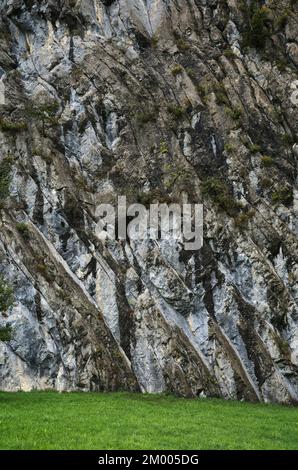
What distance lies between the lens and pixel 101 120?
4466 cm

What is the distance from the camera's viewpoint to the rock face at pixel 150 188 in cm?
3111

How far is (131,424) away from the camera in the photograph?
17.5m

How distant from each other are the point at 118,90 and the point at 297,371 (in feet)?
96.3

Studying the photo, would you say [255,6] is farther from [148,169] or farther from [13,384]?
[13,384]

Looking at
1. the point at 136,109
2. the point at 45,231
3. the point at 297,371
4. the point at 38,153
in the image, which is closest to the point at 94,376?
the point at 45,231

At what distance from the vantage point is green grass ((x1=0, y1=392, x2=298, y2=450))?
1430 centimetres
